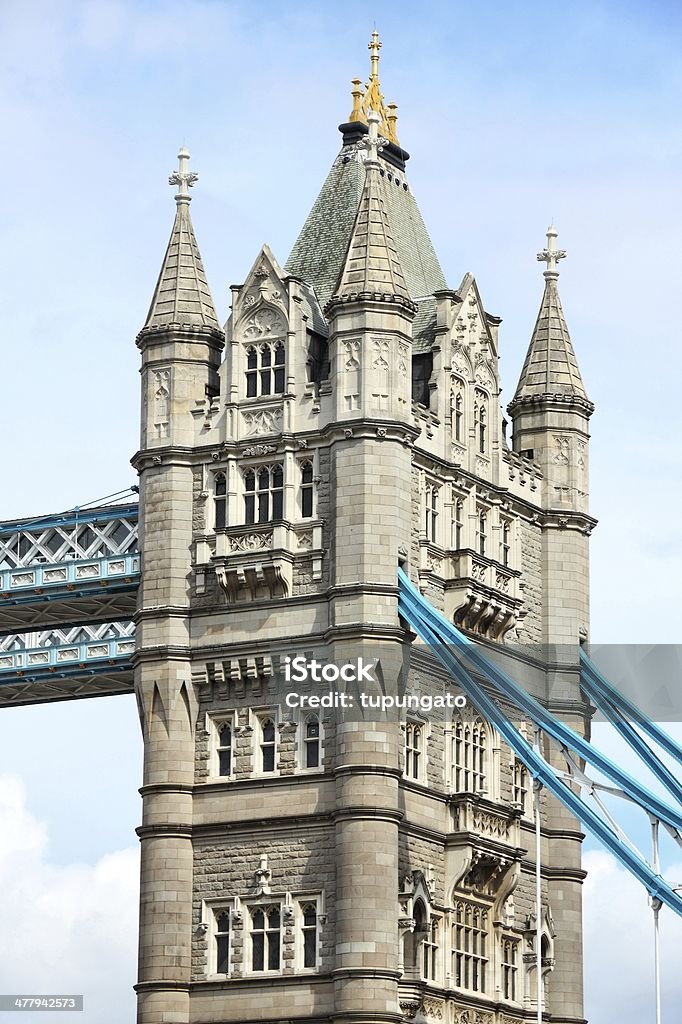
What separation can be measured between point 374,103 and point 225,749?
68.6ft

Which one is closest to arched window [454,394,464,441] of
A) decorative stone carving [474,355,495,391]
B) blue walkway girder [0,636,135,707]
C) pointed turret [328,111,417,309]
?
decorative stone carving [474,355,495,391]

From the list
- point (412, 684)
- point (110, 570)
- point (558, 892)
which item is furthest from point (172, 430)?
point (558, 892)

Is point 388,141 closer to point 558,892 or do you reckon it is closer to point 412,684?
point 412,684

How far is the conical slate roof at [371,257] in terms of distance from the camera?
69.4 m

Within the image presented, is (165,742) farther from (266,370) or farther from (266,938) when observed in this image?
(266,370)

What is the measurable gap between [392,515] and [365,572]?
1.80m

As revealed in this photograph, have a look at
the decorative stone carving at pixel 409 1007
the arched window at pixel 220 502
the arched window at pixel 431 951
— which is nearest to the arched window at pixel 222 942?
the decorative stone carving at pixel 409 1007

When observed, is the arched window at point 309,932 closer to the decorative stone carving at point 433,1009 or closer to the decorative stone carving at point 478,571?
the decorative stone carving at point 433,1009

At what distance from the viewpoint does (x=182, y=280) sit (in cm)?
7281

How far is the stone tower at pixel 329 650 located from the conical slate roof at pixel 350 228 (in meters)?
0.22

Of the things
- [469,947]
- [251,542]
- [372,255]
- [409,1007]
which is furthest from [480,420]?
[409,1007]

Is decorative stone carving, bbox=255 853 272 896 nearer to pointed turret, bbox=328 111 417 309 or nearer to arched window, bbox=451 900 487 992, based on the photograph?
arched window, bbox=451 900 487 992

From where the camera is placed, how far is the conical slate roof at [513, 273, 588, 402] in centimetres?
7825

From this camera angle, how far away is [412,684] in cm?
6881
